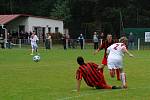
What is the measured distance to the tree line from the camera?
79875 millimetres

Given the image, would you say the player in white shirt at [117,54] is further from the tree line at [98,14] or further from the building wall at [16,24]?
the tree line at [98,14]

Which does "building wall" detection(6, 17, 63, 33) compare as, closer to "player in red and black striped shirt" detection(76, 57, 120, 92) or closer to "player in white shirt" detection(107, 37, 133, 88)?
"player in white shirt" detection(107, 37, 133, 88)

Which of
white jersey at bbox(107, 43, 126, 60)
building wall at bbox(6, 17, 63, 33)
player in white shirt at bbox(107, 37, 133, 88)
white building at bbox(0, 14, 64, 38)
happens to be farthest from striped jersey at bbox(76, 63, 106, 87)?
building wall at bbox(6, 17, 63, 33)

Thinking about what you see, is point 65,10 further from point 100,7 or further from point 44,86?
point 44,86

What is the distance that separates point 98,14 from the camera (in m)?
83.3

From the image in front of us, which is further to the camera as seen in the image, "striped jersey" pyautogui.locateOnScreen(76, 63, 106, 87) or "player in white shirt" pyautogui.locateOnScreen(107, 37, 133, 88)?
"player in white shirt" pyautogui.locateOnScreen(107, 37, 133, 88)

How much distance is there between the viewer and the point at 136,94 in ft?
47.5

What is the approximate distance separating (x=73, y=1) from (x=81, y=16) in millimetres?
3446

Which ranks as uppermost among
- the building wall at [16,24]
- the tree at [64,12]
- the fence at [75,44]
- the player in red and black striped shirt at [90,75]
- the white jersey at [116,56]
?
the tree at [64,12]

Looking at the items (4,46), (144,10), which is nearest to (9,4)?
(144,10)

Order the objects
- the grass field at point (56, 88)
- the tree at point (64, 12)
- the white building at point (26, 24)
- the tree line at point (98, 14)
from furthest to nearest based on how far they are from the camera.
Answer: the tree at point (64, 12), the tree line at point (98, 14), the white building at point (26, 24), the grass field at point (56, 88)

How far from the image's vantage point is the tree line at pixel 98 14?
79875 millimetres

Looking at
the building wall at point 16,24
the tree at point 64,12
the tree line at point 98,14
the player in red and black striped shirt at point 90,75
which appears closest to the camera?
the player in red and black striped shirt at point 90,75

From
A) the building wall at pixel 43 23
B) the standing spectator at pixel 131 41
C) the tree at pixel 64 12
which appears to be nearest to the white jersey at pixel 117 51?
the standing spectator at pixel 131 41
